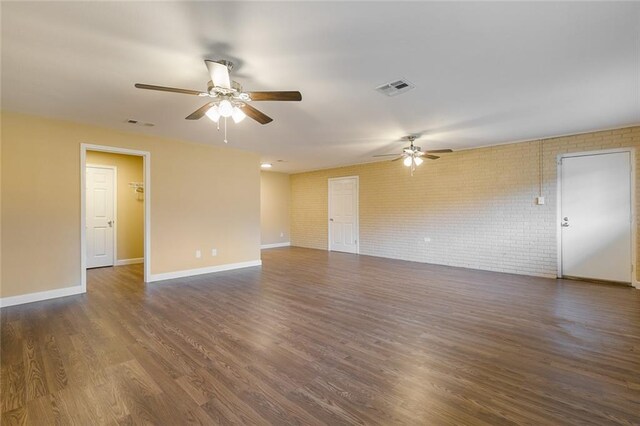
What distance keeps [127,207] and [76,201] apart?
2387 millimetres

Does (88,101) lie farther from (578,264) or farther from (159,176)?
(578,264)

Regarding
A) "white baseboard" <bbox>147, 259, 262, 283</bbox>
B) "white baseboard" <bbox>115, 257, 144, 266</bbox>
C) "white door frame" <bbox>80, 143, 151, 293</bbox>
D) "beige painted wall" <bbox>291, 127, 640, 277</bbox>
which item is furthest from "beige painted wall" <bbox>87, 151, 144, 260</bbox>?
"beige painted wall" <bbox>291, 127, 640, 277</bbox>

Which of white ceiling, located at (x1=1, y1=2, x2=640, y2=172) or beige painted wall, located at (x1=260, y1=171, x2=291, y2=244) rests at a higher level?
white ceiling, located at (x1=1, y1=2, x2=640, y2=172)

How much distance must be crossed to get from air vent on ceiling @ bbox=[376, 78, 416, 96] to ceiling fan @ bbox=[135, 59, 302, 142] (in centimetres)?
109

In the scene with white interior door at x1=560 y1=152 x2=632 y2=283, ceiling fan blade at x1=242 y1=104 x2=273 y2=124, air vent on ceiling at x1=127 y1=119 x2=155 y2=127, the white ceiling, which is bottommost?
white interior door at x1=560 y1=152 x2=632 y2=283

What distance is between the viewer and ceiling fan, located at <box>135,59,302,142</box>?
2.26 m

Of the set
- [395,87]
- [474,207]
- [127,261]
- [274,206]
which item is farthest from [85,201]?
[474,207]

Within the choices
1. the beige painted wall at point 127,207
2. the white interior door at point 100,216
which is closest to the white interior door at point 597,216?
the beige painted wall at point 127,207

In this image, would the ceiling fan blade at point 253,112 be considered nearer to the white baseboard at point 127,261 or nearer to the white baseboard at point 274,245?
the white baseboard at point 127,261

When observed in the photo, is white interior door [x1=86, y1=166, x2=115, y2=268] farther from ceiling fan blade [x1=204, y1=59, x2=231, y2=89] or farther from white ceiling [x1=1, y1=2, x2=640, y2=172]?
ceiling fan blade [x1=204, y1=59, x2=231, y2=89]

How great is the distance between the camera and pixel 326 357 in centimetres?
245

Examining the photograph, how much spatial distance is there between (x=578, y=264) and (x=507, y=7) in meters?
5.00

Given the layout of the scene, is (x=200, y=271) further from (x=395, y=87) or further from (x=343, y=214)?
(x=395, y=87)

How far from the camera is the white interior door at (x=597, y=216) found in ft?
15.2
